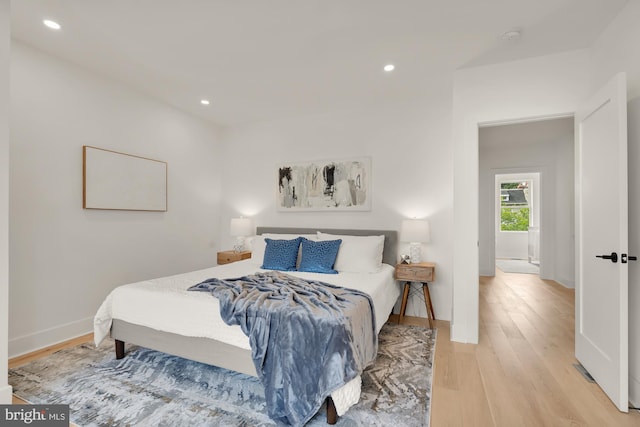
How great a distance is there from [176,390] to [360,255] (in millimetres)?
2103

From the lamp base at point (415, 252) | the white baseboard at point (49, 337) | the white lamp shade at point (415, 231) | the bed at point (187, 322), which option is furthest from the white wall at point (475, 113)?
the white baseboard at point (49, 337)

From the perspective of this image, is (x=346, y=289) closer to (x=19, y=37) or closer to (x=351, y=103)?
(x=351, y=103)

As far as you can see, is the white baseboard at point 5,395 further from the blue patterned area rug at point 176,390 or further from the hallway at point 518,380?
the hallway at point 518,380

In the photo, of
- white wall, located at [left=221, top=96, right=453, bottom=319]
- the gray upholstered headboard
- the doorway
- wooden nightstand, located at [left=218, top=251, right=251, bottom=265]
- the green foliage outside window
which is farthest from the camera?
the green foliage outside window

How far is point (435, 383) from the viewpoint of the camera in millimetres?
2203

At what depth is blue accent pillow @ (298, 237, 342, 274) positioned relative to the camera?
3.29 metres

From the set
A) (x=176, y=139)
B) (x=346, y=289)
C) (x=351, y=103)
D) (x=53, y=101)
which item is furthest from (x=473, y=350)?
(x=53, y=101)

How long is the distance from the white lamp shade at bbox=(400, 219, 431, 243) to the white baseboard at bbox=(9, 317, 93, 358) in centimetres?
360

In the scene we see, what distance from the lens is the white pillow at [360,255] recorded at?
3.32m

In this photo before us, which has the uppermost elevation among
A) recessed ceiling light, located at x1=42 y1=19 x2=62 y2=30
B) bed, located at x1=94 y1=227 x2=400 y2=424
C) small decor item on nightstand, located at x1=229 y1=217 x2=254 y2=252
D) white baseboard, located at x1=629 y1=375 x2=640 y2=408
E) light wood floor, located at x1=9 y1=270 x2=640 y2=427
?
recessed ceiling light, located at x1=42 y1=19 x2=62 y2=30

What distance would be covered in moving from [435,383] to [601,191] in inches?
72.4

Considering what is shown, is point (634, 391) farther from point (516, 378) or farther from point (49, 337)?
point (49, 337)

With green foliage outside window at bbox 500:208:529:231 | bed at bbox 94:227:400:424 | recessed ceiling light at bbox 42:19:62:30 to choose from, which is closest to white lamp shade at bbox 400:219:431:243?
bed at bbox 94:227:400:424

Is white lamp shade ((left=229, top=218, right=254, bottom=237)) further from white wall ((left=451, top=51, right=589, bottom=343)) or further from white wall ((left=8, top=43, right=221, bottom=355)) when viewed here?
white wall ((left=451, top=51, right=589, bottom=343))
